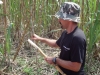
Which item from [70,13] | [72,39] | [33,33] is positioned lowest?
[33,33]

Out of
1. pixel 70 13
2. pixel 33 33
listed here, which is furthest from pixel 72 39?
pixel 33 33

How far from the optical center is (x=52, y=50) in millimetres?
3059

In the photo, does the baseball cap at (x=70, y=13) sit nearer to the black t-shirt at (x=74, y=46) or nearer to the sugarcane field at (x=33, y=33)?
the black t-shirt at (x=74, y=46)

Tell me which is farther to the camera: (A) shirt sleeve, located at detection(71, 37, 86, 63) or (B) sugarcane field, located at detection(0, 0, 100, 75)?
(B) sugarcane field, located at detection(0, 0, 100, 75)

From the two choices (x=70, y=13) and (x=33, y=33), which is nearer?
(x=70, y=13)

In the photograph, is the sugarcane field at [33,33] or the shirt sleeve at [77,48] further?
the sugarcane field at [33,33]

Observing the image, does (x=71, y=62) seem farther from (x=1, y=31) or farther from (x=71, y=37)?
(x=1, y=31)

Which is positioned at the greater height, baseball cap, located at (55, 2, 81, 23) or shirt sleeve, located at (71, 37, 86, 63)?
baseball cap, located at (55, 2, 81, 23)

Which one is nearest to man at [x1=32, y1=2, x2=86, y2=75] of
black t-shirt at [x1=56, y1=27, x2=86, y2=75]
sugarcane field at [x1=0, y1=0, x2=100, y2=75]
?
black t-shirt at [x1=56, y1=27, x2=86, y2=75]

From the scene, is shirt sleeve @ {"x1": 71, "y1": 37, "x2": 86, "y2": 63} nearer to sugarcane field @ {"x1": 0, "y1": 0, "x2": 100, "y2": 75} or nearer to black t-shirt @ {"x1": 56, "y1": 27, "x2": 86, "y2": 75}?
black t-shirt @ {"x1": 56, "y1": 27, "x2": 86, "y2": 75}

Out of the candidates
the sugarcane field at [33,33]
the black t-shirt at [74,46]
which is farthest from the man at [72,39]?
the sugarcane field at [33,33]

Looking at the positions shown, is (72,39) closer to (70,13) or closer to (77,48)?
(77,48)

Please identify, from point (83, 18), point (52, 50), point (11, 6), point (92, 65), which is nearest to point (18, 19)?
point (11, 6)

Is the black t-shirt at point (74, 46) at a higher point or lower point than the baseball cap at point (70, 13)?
lower
